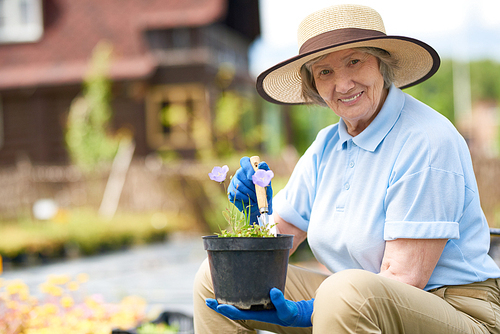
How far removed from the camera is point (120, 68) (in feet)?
43.0

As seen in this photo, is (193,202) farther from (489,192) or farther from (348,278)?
(348,278)

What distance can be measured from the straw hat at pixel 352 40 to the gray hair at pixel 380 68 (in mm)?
23

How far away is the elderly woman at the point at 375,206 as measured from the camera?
1.45m

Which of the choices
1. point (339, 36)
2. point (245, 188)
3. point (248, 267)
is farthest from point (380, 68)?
point (248, 267)

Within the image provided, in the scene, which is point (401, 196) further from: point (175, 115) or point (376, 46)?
point (175, 115)

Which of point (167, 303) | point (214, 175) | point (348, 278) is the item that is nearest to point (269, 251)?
point (348, 278)

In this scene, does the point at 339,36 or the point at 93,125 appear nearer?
the point at 339,36

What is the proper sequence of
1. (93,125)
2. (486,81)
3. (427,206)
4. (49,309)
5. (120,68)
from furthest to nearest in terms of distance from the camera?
(486,81)
(120,68)
(93,125)
(49,309)
(427,206)

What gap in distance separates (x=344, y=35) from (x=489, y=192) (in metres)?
8.38

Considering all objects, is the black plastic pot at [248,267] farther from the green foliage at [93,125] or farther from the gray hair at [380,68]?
the green foliage at [93,125]

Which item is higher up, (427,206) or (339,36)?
(339,36)

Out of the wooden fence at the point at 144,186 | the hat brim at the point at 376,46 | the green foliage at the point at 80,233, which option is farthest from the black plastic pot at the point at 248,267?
the wooden fence at the point at 144,186

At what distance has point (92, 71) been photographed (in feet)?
40.4

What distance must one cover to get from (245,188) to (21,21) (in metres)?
14.5
